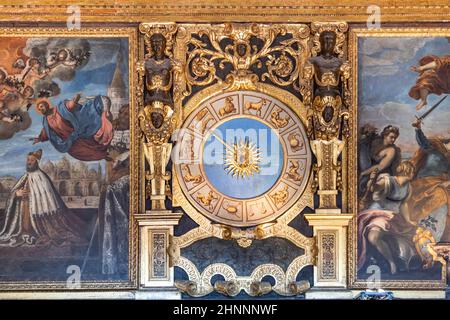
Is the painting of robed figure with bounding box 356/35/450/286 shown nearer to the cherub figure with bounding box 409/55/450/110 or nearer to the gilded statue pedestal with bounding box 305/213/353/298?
the cherub figure with bounding box 409/55/450/110

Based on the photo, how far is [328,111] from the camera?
18594 millimetres

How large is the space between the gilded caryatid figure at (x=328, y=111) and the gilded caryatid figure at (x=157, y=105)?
1.92 metres

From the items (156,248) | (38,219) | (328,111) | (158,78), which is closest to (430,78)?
(328,111)

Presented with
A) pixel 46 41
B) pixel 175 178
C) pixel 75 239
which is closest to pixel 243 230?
pixel 175 178

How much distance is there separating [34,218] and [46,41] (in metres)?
2.47

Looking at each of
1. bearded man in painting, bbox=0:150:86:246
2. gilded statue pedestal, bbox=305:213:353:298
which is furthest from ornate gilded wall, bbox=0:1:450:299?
bearded man in painting, bbox=0:150:86:246

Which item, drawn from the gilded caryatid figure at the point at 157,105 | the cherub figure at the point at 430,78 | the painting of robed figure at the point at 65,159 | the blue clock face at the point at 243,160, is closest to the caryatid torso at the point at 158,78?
the gilded caryatid figure at the point at 157,105

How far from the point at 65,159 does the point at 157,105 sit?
4.89 ft

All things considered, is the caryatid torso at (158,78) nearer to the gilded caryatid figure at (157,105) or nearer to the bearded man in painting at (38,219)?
the gilded caryatid figure at (157,105)

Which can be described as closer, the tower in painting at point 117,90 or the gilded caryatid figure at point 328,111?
the gilded caryatid figure at point 328,111

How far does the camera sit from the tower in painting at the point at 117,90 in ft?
61.6
